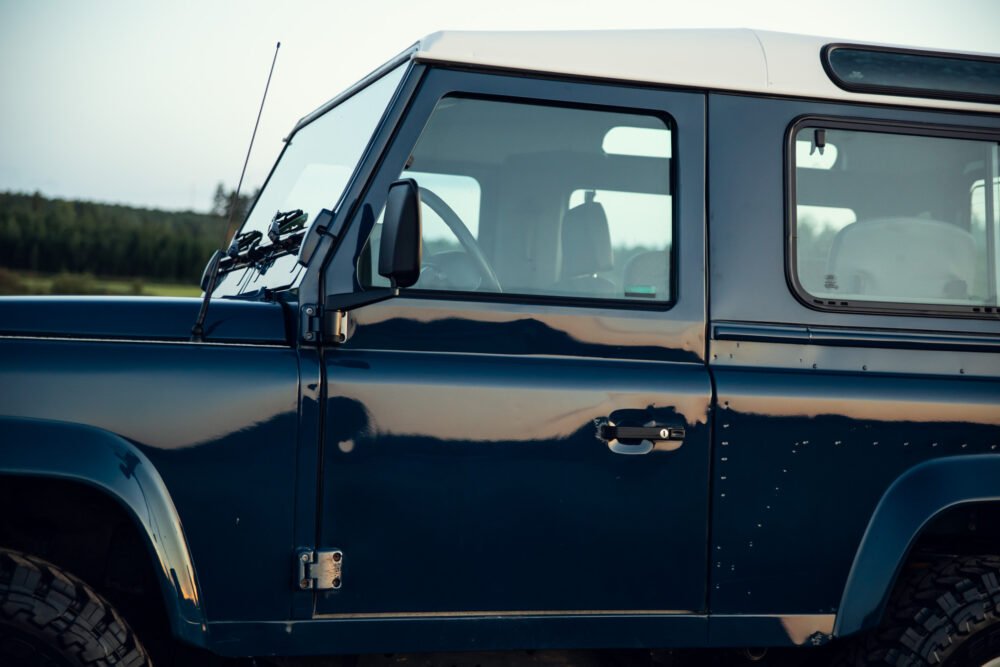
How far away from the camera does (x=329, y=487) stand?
2.49 meters

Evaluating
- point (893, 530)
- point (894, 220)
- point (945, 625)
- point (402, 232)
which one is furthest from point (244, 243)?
point (945, 625)

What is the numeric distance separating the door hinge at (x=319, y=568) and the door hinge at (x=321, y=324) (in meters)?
0.52

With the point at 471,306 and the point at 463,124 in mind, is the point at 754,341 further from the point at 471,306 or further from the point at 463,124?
the point at 463,124

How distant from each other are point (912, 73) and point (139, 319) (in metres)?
2.24

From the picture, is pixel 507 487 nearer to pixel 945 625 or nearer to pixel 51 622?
pixel 51 622

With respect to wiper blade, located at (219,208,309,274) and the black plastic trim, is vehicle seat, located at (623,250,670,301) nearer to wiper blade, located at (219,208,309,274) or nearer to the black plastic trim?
the black plastic trim

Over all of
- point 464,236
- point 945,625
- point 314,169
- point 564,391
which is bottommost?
point 945,625

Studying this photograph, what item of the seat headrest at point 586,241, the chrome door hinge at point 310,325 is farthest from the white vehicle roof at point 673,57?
the chrome door hinge at point 310,325

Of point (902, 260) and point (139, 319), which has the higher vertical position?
point (902, 260)

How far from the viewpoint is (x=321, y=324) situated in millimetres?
2551

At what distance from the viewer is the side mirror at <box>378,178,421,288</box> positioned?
238 centimetres

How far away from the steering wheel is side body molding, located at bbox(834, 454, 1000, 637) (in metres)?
1.20

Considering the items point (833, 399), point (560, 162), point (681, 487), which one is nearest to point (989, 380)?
point (833, 399)

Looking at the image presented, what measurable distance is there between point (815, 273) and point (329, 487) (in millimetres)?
1461
